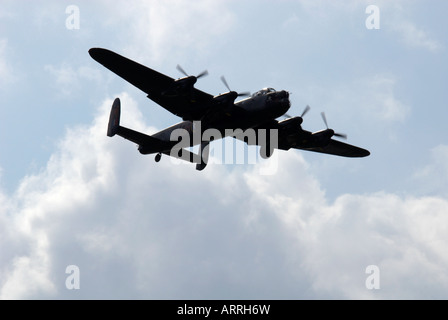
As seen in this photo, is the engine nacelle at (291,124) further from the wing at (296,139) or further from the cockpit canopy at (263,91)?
the cockpit canopy at (263,91)

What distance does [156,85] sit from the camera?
3662 centimetres

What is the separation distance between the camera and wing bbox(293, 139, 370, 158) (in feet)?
152

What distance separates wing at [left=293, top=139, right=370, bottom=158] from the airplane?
170 inches

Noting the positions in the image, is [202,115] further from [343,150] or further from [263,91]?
[343,150]

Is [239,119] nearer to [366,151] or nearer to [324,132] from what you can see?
[324,132]

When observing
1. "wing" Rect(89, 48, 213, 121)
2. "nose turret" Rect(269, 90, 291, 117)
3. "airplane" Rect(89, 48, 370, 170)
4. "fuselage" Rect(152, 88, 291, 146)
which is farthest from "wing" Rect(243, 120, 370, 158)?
"wing" Rect(89, 48, 213, 121)

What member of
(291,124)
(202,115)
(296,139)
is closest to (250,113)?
(202,115)

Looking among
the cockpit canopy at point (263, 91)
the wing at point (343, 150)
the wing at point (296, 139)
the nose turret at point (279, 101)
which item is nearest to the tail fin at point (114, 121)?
the wing at point (296, 139)

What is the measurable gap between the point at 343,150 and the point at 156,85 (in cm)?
1801

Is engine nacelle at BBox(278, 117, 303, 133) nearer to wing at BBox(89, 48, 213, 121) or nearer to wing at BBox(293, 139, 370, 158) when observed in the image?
wing at BBox(293, 139, 370, 158)

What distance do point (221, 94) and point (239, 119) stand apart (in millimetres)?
2235

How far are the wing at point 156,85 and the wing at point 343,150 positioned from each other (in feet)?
42.3
